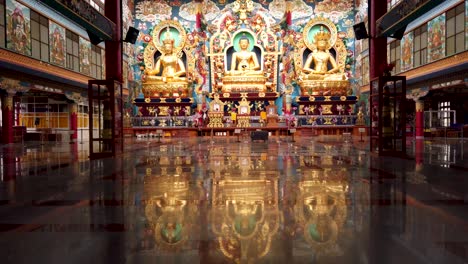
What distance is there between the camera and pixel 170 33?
89.1ft

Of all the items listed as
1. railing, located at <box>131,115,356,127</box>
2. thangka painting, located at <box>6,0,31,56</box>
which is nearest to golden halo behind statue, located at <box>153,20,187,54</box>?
railing, located at <box>131,115,356,127</box>

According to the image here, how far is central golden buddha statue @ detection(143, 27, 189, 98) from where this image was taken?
26.5 meters

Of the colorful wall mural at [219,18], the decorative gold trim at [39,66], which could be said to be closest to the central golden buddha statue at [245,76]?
the colorful wall mural at [219,18]

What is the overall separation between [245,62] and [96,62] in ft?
34.7

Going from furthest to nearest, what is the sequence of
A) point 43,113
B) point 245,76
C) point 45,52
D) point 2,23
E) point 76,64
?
point 245,76
point 43,113
point 76,64
point 45,52
point 2,23

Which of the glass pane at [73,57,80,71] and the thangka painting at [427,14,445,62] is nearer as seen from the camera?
the thangka painting at [427,14,445,62]

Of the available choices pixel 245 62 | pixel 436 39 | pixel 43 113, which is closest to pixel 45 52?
pixel 43 113

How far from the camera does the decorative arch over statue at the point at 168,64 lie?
26.5 meters

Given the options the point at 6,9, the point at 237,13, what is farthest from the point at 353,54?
the point at 6,9

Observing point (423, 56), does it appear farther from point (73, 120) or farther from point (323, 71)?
point (73, 120)

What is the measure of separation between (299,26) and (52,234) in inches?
1052

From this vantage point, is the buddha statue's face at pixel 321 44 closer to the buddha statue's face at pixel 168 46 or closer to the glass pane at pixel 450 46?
the glass pane at pixel 450 46

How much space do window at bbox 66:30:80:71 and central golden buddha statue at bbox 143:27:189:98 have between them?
631cm

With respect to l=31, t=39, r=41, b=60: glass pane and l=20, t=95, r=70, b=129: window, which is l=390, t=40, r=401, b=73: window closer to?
l=31, t=39, r=41, b=60: glass pane
